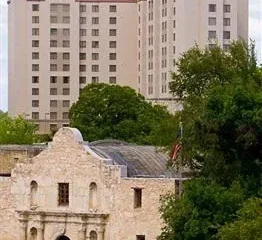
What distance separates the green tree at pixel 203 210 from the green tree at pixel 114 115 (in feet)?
160

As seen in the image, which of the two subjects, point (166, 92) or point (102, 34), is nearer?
point (166, 92)

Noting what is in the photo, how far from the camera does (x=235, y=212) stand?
46844 mm

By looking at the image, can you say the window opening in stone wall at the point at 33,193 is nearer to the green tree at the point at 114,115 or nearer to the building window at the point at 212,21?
the green tree at the point at 114,115

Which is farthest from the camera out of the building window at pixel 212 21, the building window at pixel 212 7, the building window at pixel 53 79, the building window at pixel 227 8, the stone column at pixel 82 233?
the building window at pixel 53 79

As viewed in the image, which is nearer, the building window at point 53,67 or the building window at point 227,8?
the building window at point 227,8

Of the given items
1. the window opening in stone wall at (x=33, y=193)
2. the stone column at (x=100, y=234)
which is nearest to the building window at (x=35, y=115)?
the window opening in stone wall at (x=33, y=193)

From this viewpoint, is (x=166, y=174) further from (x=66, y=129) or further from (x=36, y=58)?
(x=36, y=58)

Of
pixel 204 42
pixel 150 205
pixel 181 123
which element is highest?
pixel 204 42

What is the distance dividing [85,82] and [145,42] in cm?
1050

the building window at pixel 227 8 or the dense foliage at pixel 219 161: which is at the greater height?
the building window at pixel 227 8

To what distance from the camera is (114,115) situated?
10556 centimetres

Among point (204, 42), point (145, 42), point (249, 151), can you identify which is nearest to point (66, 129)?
point (249, 151)

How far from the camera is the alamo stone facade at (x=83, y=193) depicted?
53.3m

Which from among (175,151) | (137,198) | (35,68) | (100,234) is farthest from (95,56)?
(175,151)
